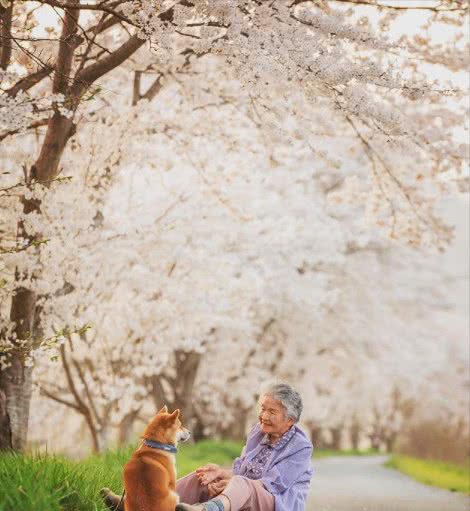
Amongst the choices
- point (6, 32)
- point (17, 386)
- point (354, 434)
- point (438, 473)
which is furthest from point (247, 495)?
point (354, 434)

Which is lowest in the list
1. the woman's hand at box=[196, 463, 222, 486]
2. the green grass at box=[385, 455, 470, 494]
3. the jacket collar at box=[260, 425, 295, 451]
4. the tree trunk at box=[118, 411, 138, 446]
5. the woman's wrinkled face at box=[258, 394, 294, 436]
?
the green grass at box=[385, 455, 470, 494]

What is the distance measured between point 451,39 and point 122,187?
22.1 ft

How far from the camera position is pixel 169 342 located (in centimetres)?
1564

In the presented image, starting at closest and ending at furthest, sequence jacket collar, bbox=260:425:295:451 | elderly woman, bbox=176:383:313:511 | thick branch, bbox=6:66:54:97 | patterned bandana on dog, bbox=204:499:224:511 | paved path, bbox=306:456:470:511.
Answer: patterned bandana on dog, bbox=204:499:224:511 < elderly woman, bbox=176:383:313:511 < jacket collar, bbox=260:425:295:451 < thick branch, bbox=6:66:54:97 < paved path, bbox=306:456:470:511

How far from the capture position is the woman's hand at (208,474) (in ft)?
19.2

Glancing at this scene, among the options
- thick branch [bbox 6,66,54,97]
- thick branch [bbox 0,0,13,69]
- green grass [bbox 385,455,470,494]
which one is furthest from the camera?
green grass [bbox 385,455,470,494]

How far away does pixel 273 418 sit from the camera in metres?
5.99

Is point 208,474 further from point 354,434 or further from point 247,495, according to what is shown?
point 354,434

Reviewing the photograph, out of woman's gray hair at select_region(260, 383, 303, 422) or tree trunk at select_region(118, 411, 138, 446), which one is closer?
woman's gray hair at select_region(260, 383, 303, 422)

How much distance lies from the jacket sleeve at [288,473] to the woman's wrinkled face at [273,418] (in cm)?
22

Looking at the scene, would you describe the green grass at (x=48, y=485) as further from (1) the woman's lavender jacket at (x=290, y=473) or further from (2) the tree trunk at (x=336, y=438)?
(2) the tree trunk at (x=336, y=438)

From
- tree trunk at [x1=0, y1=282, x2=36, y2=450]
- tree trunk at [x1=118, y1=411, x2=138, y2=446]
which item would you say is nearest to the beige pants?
tree trunk at [x1=0, y1=282, x2=36, y2=450]

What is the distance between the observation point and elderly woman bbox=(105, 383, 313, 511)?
5.68 m

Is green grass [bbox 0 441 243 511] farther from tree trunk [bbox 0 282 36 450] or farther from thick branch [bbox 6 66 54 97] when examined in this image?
thick branch [bbox 6 66 54 97]
